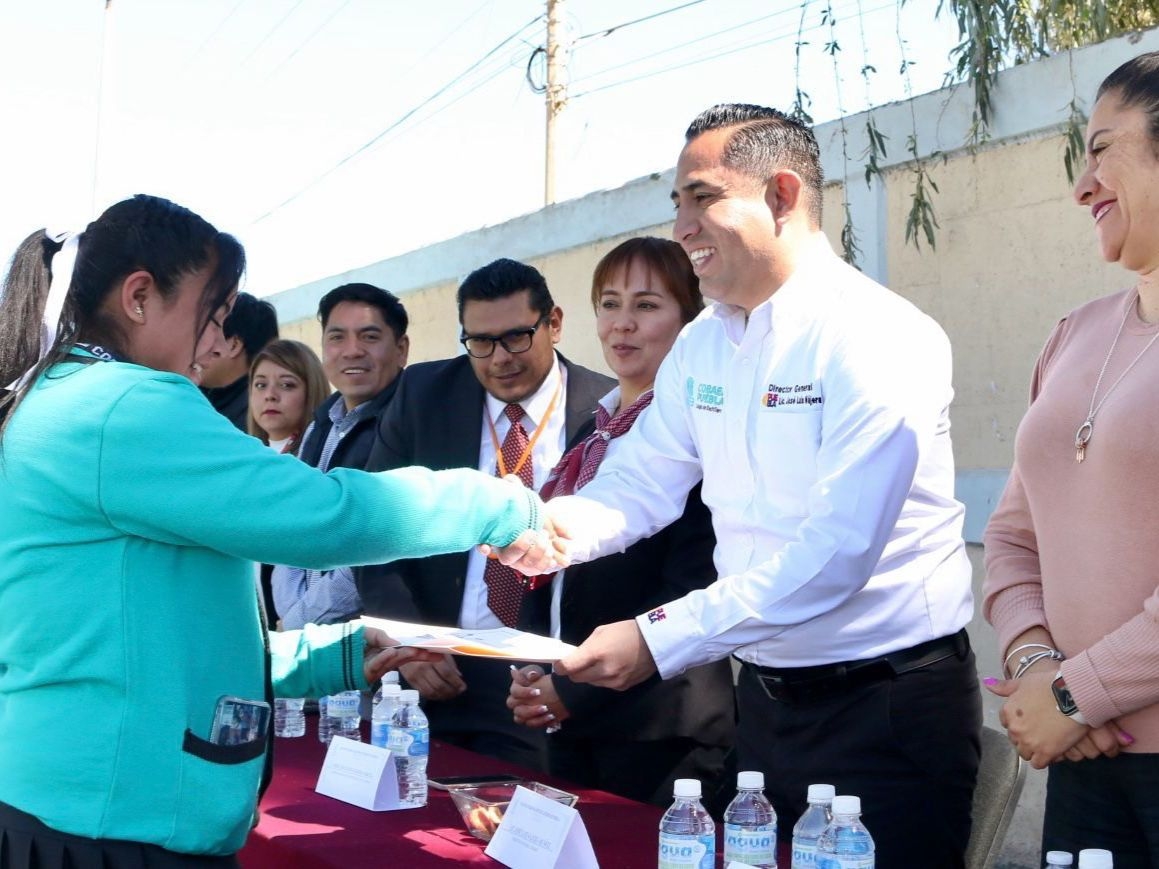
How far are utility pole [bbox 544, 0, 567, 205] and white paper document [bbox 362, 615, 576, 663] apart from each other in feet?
42.3

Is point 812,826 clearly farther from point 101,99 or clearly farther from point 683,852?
point 101,99

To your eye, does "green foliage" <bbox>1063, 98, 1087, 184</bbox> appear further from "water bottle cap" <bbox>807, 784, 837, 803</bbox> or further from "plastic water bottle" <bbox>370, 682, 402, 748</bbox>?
"water bottle cap" <bbox>807, 784, 837, 803</bbox>

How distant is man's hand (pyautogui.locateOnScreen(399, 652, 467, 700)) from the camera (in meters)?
3.43

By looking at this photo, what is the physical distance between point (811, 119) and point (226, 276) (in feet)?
12.1

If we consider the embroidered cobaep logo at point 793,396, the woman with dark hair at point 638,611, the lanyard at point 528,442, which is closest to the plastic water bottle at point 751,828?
the embroidered cobaep logo at point 793,396

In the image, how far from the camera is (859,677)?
2.45 metres

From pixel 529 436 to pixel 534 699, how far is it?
1031 millimetres

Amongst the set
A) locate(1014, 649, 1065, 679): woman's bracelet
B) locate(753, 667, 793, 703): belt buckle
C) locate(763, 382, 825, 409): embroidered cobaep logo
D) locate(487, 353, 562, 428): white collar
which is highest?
locate(487, 353, 562, 428): white collar

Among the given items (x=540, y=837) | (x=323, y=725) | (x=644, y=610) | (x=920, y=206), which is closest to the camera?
(x=540, y=837)

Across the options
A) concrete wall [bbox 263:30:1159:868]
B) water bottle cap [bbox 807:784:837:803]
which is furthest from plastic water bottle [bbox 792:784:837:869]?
concrete wall [bbox 263:30:1159:868]

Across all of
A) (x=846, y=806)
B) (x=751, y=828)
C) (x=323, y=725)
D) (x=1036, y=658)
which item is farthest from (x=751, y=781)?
(x=323, y=725)

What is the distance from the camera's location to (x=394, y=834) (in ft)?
7.82

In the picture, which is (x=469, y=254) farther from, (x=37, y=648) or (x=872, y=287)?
(x=37, y=648)

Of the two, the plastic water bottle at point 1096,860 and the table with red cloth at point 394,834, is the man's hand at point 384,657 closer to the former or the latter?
the table with red cloth at point 394,834
